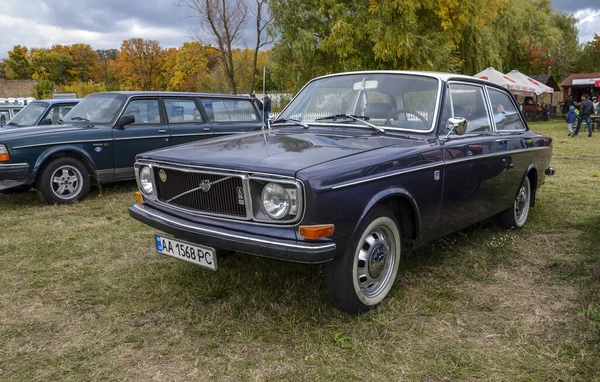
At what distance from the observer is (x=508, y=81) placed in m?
21.7

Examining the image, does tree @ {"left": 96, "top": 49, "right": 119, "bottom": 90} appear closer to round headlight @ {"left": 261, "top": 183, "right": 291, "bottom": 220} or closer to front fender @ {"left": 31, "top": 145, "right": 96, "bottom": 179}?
front fender @ {"left": 31, "top": 145, "right": 96, "bottom": 179}

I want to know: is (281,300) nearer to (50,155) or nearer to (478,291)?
(478,291)

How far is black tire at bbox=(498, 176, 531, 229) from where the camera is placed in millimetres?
5181

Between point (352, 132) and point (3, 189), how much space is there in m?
5.17

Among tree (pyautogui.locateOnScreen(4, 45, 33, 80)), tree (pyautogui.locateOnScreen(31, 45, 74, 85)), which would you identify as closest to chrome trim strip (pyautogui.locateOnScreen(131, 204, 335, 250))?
tree (pyautogui.locateOnScreen(31, 45, 74, 85))

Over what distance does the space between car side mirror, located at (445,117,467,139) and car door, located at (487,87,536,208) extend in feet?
3.25

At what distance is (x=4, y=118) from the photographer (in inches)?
643

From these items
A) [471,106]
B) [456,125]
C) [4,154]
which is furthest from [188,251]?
[4,154]

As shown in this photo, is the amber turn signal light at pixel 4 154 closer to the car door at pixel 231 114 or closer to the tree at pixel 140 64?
the car door at pixel 231 114

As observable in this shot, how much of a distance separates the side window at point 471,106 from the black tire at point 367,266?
4.59 ft

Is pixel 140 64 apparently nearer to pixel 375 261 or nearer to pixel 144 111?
pixel 144 111

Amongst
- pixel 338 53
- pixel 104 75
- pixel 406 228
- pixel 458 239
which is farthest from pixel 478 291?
pixel 104 75

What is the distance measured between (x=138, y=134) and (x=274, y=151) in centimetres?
492

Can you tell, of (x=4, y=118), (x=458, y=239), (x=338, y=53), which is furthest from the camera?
(x=338, y=53)
